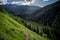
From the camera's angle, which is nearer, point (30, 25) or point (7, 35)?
point (7, 35)

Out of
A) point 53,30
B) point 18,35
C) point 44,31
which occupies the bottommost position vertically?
point 44,31

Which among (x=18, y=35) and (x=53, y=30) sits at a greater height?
(x=18, y=35)

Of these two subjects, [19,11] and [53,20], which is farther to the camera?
[53,20]

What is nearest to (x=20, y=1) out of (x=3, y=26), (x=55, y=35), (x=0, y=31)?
(x=3, y=26)

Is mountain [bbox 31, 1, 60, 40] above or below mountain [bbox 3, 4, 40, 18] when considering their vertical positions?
below

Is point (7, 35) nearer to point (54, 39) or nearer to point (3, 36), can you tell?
point (3, 36)

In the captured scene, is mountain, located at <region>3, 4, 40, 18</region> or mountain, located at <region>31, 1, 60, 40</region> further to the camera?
mountain, located at <region>31, 1, 60, 40</region>

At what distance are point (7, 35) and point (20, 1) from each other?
12.6 meters

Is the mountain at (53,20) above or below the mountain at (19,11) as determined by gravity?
below

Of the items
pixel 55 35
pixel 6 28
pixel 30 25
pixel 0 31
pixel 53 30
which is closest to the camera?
pixel 0 31

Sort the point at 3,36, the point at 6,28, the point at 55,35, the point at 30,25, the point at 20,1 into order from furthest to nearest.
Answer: the point at 30,25 < the point at 55,35 < the point at 20,1 < the point at 6,28 < the point at 3,36

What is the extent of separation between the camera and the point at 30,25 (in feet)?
224

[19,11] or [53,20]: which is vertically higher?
[19,11]

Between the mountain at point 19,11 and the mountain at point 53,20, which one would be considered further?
the mountain at point 53,20
